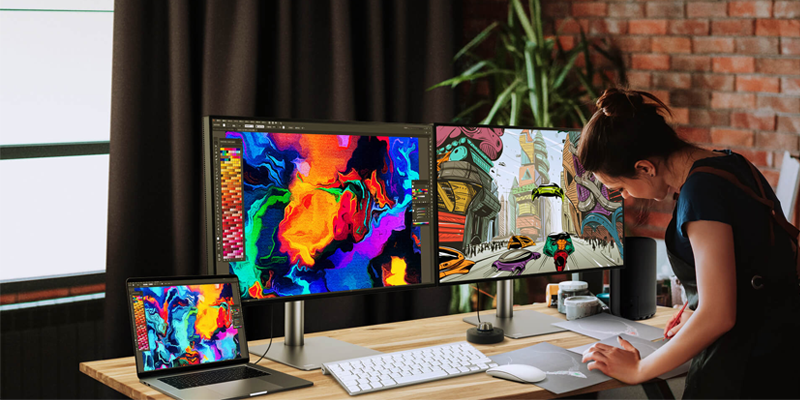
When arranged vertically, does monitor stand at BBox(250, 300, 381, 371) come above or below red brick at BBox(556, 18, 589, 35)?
below

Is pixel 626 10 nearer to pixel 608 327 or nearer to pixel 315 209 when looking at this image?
pixel 608 327

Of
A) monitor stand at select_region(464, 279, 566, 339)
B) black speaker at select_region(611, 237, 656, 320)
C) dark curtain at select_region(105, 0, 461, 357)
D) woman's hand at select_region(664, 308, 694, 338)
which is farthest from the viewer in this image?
dark curtain at select_region(105, 0, 461, 357)

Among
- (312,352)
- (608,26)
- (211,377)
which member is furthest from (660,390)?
(608,26)

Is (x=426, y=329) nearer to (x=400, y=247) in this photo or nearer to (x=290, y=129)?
(x=400, y=247)

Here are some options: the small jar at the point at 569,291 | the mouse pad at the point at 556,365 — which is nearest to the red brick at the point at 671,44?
the small jar at the point at 569,291

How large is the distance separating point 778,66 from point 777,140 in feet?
0.74

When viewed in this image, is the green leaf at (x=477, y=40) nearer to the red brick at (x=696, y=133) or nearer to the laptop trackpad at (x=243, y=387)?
the red brick at (x=696, y=133)

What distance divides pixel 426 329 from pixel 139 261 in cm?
100

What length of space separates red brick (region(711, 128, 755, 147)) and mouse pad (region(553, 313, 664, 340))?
770 millimetres

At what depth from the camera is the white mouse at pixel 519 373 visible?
1.38m

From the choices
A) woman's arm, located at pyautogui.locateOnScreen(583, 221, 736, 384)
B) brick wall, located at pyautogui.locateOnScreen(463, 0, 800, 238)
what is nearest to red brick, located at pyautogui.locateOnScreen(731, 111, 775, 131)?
brick wall, located at pyautogui.locateOnScreen(463, 0, 800, 238)

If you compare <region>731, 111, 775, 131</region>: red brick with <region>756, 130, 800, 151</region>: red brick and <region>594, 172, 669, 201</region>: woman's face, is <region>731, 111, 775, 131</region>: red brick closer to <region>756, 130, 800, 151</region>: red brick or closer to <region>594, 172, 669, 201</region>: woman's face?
<region>756, 130, 800, 151</region>: red brick

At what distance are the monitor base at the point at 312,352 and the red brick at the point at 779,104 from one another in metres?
1.45

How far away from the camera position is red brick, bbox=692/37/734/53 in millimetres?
2207
